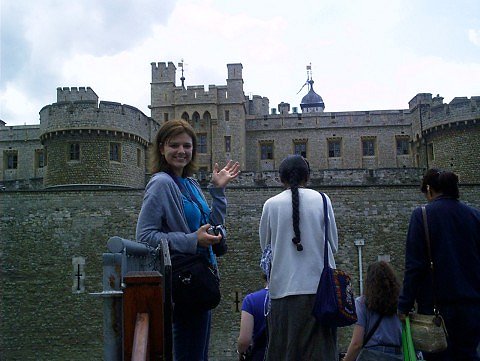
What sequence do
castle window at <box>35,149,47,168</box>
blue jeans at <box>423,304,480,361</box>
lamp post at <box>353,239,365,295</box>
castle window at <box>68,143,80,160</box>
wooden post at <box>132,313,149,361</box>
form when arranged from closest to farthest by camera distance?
wooden post at <box>132,313,149,361</box> → blue jeans at <box>423,304,480,361</box> → lamp post at <box>353,239,365,295</box> → castle window at <box>68,143,80,160</box> → castle window at <box>35,149,47,168</box>

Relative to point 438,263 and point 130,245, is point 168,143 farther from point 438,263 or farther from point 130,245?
point 438,263

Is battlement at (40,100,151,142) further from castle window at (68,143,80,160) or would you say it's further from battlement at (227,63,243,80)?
battlement at (227,63,243,80)

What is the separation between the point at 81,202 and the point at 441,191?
20.8 metres

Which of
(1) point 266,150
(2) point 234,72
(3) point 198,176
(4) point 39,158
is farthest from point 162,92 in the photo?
(3) point 198,176

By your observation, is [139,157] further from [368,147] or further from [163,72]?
[368,147]

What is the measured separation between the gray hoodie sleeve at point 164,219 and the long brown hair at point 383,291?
7.67ft

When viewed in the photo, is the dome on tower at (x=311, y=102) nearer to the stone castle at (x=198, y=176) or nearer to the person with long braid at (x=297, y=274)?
the stone castle at (x=198, y=176)

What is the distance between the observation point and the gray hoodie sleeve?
4223 millimetres

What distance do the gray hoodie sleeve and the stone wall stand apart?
2000 cm

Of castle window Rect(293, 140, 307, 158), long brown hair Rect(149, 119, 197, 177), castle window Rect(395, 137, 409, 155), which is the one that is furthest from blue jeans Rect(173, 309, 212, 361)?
castle window Rect(395, 137, 409, 155)

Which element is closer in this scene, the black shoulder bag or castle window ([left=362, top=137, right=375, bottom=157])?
the black shoulder bag

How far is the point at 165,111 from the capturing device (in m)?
39.3

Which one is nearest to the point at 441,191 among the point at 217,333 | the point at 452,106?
the point at 217,333

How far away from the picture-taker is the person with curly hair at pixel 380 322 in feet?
19.1
